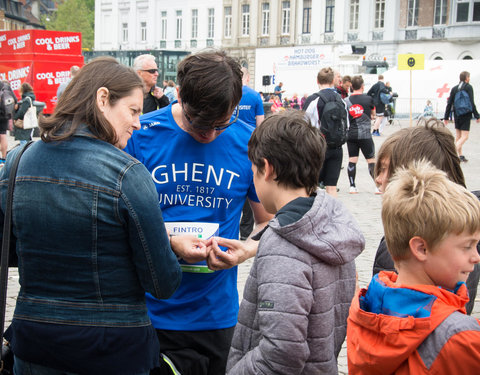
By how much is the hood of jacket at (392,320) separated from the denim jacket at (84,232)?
2.10ft

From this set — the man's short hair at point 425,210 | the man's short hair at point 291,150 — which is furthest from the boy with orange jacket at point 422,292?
the man's short hair at point 291,150

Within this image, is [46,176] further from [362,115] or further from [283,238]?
[362,115]

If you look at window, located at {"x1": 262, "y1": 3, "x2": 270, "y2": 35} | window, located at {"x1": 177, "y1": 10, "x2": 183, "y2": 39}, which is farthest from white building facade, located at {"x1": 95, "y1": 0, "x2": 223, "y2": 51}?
window, located at {"x1": 262, "y1": 3, "x2": 270, "y2": 35}

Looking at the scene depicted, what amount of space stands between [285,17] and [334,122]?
49640 mm

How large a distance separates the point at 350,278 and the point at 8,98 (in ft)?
42.0

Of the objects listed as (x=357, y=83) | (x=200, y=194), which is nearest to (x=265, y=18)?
(x=357, y=83)

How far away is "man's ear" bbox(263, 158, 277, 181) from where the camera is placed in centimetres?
218

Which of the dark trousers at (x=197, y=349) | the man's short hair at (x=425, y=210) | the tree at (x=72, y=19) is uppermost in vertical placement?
the tree at (x=72, y=19)

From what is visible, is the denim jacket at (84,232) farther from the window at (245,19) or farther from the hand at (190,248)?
the window at (245,19)

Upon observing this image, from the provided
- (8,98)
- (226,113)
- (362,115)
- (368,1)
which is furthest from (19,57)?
(368,1)

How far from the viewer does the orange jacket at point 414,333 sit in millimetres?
1677

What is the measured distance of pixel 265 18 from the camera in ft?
192

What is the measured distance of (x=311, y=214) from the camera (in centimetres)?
201

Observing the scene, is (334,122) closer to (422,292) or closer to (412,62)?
(422,292)
